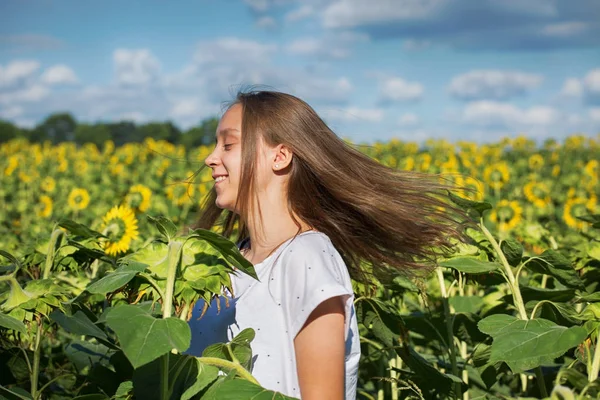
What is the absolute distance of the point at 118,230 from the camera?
7.87 feet

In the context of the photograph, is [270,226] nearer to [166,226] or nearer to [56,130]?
[166,226]

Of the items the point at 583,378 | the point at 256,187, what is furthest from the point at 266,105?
the point at 583,378

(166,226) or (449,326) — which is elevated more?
(166,226)

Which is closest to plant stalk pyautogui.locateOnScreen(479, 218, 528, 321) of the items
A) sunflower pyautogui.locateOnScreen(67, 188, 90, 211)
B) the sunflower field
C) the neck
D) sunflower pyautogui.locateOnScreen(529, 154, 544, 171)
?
the sunflower field

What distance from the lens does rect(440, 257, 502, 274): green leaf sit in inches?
70.0

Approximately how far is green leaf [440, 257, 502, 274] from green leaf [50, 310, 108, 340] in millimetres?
703

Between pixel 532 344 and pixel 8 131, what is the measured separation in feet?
59.1

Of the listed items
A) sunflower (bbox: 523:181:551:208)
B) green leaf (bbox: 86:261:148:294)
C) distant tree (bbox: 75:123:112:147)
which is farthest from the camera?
distant tree (bbox: 75:123:112:147)

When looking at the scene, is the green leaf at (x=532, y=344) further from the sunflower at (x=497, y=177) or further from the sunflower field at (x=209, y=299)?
the sunflower at (x=497, y=177)

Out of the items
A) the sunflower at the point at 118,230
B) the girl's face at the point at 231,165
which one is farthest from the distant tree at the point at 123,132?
the girl's face at the point at 231,165

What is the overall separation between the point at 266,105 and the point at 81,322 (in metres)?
0.70

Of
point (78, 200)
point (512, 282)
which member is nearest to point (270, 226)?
point (512, 282)

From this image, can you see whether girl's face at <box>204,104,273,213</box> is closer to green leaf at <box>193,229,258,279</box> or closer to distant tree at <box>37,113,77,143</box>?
green leaf at <box>193,229,258,279</box>

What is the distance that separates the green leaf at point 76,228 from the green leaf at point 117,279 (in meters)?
0.50
